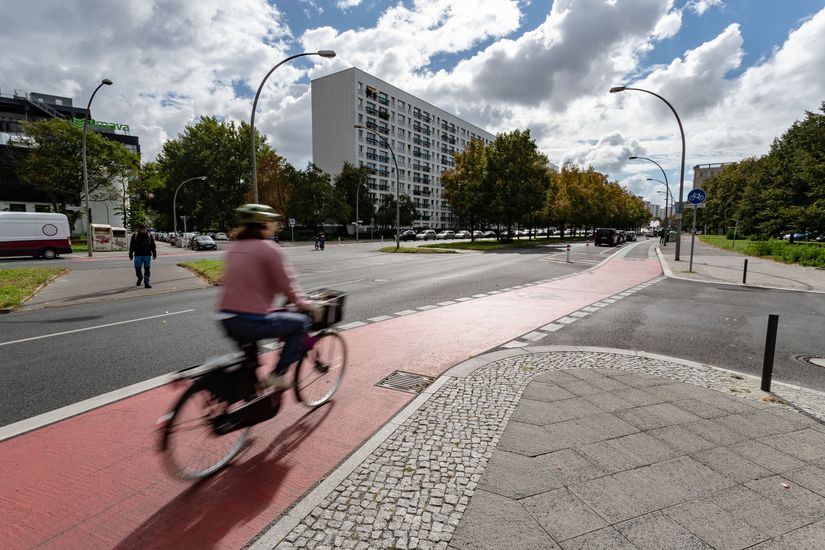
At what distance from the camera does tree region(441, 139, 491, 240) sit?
145 feet

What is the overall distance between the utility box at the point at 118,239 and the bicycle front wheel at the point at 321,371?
35623 mm

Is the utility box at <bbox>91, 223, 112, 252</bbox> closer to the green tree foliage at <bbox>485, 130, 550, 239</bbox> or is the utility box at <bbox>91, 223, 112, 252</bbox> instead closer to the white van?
the white van

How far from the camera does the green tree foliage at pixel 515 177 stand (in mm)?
42469

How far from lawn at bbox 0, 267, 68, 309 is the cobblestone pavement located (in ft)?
33.9

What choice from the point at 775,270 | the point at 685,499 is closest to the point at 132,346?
the point at 685,499

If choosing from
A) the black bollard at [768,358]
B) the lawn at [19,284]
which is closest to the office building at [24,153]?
the lawn at [19,284]

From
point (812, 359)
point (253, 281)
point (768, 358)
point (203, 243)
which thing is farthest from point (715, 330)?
point (203, 243)

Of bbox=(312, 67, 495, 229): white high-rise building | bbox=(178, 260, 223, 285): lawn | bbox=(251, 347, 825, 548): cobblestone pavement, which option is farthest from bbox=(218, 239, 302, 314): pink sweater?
bbox=(312, 67, 495, 229): white high-rise building

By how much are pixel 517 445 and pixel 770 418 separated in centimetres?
249

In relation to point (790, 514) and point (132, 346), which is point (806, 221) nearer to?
point (790, 514)

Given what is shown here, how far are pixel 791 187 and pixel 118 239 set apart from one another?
187ft

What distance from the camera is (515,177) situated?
42781 millimetres

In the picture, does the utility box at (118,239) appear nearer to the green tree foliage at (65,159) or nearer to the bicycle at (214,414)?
the green tree foliage at (65,159)

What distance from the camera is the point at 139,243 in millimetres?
11984
